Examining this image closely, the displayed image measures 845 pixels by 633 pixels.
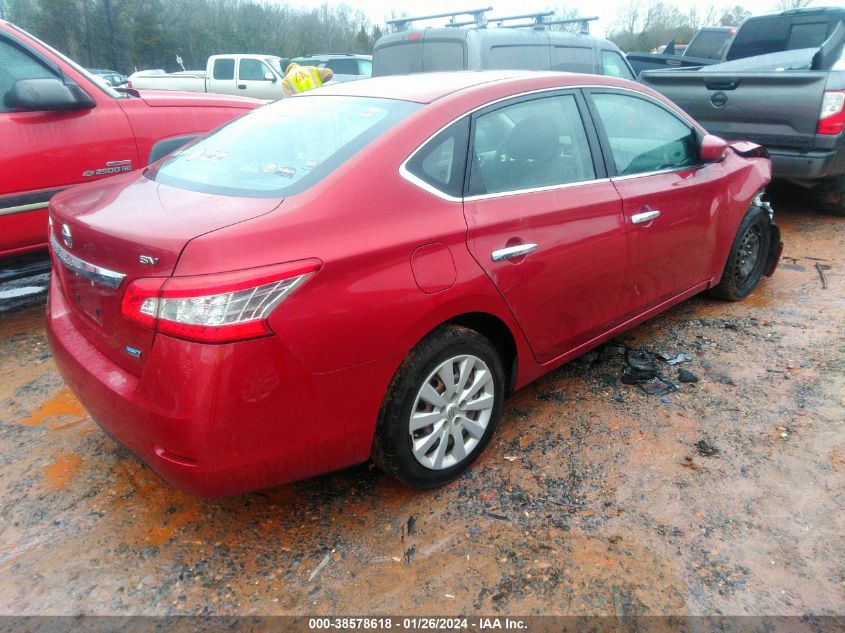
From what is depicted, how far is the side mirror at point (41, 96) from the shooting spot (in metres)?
3.72

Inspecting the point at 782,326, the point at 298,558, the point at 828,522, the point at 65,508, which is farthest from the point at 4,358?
the point at 782,326

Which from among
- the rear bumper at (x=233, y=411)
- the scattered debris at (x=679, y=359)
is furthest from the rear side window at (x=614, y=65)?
the rear bumper at (x=233, y=411)

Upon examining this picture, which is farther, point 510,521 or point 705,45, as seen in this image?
point 705,45

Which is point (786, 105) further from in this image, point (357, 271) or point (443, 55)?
point (357, 271)

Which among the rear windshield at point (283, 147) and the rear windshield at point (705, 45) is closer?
the rear windshield at point (283, 147)

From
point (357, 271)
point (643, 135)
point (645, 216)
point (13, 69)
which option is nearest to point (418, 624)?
point (357, 271)

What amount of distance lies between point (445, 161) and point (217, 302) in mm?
1086

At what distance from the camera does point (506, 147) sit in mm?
2768

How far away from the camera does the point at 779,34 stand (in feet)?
26.6

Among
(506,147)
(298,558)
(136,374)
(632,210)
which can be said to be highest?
(506,147)

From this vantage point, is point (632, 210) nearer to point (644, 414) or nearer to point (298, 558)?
point (644, 414)

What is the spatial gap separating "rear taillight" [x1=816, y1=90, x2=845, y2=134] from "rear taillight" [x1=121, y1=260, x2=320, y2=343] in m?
5.31

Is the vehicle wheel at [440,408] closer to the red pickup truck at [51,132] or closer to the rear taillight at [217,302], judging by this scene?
the rear taillight at [217,302]

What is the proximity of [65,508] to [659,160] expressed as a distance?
3.29m
